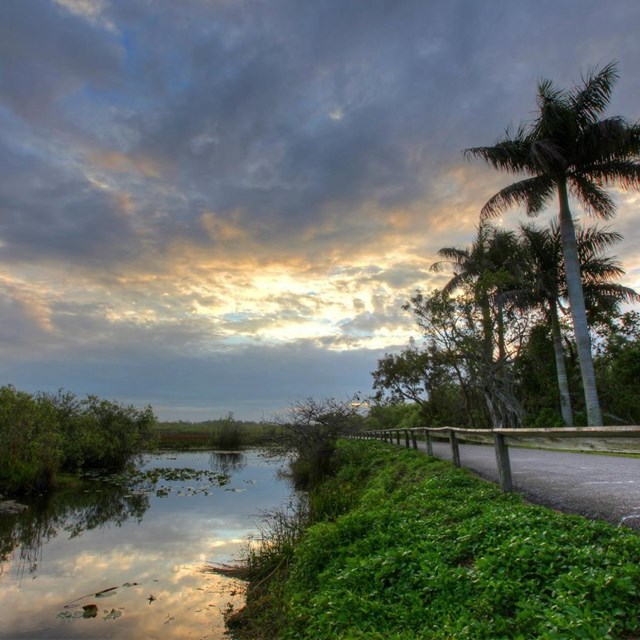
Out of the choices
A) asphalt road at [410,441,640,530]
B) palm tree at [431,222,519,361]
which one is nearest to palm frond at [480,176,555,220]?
palm tree at [431,222,519,361]

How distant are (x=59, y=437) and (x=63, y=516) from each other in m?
8.72

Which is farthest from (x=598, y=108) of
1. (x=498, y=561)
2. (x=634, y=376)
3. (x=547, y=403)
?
(x=498, y=561)

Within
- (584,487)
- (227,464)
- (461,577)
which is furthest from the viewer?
(227,464)

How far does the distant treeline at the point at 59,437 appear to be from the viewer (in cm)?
2111

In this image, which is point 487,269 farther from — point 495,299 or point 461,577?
point 461,577

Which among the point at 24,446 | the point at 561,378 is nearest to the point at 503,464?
the point at 561,378

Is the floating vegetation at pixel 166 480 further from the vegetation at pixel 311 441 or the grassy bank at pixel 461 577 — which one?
the grassy bank at pixel 461 577

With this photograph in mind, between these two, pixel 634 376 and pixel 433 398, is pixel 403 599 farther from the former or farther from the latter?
pixel 433 398

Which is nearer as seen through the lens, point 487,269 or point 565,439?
point 565,439

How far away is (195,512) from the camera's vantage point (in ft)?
59.0

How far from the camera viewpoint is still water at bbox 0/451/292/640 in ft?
26.7

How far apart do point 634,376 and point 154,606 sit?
25.7 meters

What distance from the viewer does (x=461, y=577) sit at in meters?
4.02

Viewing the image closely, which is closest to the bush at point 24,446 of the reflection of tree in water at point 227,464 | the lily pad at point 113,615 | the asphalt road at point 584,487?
the reflection of tree in water at point 227,464
